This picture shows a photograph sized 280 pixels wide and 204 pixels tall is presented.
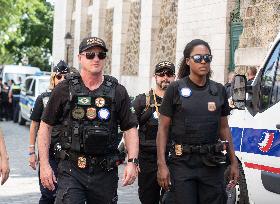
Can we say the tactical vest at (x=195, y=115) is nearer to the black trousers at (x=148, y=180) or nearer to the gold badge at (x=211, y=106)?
the gold badge at (x=211, y=106)

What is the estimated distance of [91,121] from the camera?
5250mm

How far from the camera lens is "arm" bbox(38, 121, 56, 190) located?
16.8ft

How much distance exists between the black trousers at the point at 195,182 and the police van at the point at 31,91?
16.0 m

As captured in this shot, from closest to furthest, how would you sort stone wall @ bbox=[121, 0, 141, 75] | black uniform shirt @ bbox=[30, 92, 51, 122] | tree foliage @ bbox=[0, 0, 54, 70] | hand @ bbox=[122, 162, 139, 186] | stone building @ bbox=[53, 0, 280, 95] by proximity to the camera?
hand @ bbox=[122, 162, 139, 186] < black uniform shirt @ bbox=[30, 92, 51, 122] < stone building @ bbox=[53, 0, 280, 95] < stone wall @ bbox=[121, 0, 141, 75] < tree foliage @ bbox=[0, 0, 54, 70]

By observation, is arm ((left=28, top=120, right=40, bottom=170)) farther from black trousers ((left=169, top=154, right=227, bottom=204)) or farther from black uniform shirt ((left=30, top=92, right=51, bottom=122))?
black trousers ((left=169, top=154, right=227, bottom=204))

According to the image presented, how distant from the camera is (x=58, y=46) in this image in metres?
36.3

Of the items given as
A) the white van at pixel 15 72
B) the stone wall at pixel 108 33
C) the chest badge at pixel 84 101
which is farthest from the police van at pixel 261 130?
the white van at pixel 15 72

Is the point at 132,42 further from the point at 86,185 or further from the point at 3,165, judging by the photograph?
the point at 86,185

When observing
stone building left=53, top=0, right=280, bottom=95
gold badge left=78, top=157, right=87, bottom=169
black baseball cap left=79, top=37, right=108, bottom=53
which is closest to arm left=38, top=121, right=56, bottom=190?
gold badge left=78, top=157, right=87, bottom=169

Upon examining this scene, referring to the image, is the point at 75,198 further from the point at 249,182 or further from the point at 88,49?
the point at 249,182

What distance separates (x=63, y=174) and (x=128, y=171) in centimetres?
51

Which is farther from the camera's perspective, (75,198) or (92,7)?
(92,7)

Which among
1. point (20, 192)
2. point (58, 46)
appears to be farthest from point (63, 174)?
point (58, 46)

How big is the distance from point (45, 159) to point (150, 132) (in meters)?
2.03
